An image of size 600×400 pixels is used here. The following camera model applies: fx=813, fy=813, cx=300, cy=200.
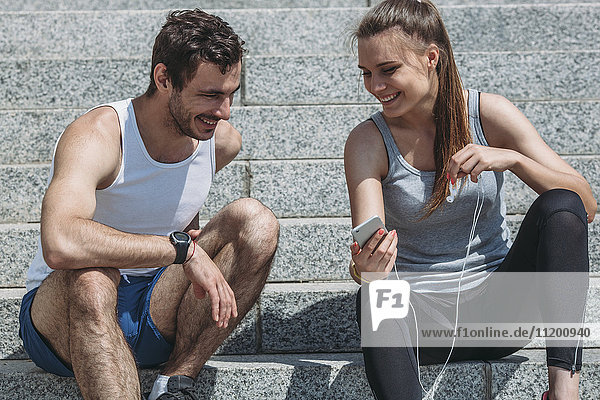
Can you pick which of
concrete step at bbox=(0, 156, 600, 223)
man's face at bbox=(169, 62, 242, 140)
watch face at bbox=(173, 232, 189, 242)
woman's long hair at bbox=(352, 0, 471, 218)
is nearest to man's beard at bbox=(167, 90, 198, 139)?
man's face at bbox=(169, 62, 242, 140)

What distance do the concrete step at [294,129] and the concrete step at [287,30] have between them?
0.83m

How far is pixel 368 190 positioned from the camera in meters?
2.56

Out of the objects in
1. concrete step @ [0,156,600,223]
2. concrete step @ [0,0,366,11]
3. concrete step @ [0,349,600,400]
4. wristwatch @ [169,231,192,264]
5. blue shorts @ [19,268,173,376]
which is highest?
concrete step @ [0,0,366,11]

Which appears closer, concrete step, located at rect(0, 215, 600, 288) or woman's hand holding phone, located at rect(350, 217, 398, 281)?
woman's hand holding phone, located at rect(350, 217, 398, 281)

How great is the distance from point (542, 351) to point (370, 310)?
79 cm

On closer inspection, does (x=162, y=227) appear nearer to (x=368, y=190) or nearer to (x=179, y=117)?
(x=179, y=117)

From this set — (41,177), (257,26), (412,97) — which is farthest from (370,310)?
(257,26)

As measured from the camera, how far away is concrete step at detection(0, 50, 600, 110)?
3.98 meters

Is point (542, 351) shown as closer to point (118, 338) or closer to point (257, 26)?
point (118, 338)

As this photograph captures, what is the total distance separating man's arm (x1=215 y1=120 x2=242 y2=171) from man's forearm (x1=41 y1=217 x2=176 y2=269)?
0.61m

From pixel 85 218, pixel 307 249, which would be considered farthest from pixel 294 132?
pixel 85 218

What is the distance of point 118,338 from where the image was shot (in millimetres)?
2301

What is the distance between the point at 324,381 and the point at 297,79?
1.84 meters

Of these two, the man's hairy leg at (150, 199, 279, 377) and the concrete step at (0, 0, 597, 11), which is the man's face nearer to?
the man's hairy leg at (150, 199, 279, 377)
